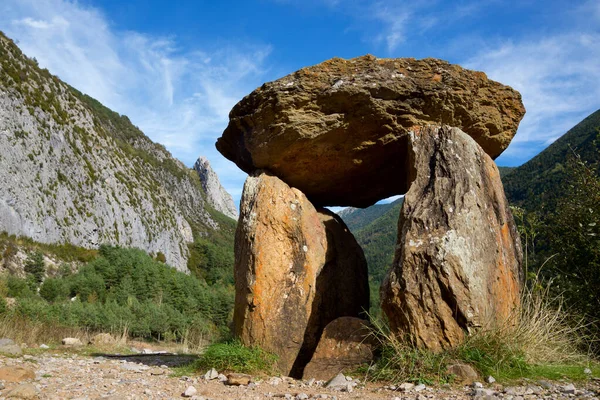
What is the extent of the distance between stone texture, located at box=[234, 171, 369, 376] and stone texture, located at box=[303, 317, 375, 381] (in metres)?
0.60

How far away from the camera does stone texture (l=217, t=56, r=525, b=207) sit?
7.49 meters

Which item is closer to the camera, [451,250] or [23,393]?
[23,393]

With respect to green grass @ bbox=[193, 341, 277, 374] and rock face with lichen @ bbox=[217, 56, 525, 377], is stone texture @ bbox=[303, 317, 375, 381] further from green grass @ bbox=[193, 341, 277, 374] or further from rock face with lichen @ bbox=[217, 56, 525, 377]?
green grass @ bbox=[193, 341, 277, 374]

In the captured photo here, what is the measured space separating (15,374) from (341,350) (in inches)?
159

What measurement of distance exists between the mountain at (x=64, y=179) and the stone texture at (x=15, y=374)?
26628mm

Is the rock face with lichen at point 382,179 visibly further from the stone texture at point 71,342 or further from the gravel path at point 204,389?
the stone texture at point 71,342

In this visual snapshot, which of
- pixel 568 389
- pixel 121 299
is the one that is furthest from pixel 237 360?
pixel 121 299

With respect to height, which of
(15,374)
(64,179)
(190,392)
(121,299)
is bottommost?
(190,392)

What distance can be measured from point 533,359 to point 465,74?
14.5 feet

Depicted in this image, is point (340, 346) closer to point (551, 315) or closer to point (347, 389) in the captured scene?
point (347, 389)

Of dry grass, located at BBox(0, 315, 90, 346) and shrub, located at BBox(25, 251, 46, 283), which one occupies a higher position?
shrub, located at BBox(25, 251, 46, 283)

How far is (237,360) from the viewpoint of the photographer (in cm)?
645

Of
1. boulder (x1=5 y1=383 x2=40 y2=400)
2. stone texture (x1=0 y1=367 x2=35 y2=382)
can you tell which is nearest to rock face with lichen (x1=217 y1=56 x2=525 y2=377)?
stone texture (x1=0 y1=367 x2=35 y2=382)

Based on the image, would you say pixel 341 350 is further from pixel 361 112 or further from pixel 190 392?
pixel 361 112
